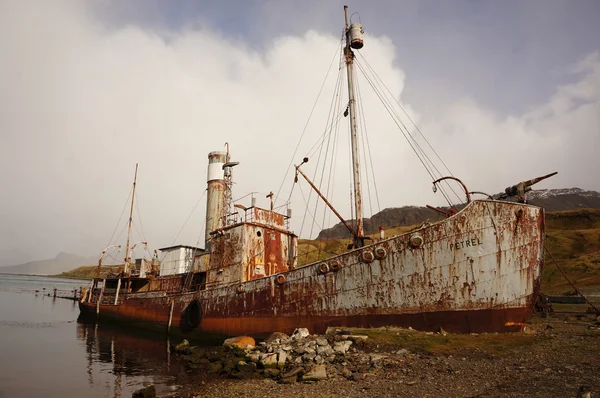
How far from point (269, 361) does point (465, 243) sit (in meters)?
8.79

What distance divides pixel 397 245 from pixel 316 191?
7285 mm

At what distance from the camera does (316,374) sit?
10680 mm

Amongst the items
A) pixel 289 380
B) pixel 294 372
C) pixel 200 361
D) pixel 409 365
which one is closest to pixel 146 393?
pixel 200 361

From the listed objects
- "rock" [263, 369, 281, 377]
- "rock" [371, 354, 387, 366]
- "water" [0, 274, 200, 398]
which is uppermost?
"rock" [371, 354, 387, 366]

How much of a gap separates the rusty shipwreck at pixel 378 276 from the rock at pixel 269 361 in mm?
3613

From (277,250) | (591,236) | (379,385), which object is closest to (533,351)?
(379,385)

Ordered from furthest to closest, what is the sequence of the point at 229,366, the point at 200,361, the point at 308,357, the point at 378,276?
the point at 200,361 < the point at 378,276 < the point at 229,366 < the point at 308,357

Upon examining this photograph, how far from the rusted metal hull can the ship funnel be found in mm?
11497

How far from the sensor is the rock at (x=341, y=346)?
41.8ft

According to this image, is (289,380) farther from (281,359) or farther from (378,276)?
(378,276)

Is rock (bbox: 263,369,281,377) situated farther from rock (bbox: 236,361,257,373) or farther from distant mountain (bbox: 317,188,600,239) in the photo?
distant mountain (bbox: 317,188,600,239)

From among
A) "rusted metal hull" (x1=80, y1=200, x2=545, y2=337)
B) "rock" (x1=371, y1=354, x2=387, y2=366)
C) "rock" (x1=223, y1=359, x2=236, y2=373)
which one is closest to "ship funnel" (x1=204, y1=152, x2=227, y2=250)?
"rusted metal hull" (x1=80, y1=200, x2=545, y2=337)

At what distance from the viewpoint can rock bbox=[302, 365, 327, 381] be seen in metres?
10.6

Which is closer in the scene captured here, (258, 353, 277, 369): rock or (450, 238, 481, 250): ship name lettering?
(258, 353, 277, 369): rock
